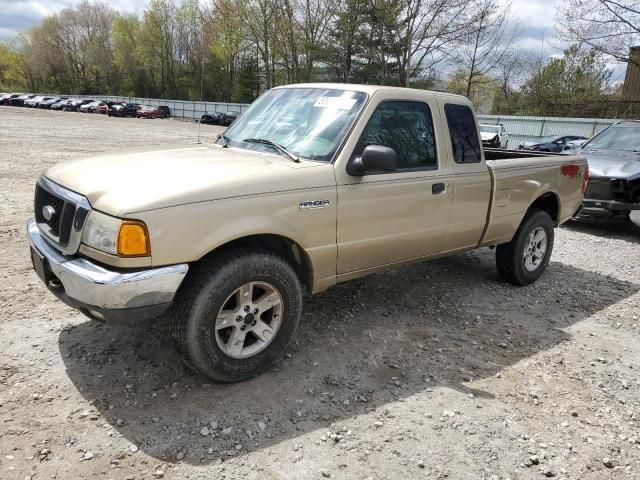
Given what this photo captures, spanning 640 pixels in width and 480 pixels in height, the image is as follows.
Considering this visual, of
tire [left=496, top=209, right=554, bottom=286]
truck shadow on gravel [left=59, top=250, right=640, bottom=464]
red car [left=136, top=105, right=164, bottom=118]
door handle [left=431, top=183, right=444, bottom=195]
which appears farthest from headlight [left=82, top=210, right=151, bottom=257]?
red car [left=136, top=105, right=164, bottom=118]

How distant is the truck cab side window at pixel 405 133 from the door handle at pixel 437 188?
16cm

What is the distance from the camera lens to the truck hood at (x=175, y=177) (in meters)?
2.84

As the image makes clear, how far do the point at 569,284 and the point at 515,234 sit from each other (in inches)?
45.2

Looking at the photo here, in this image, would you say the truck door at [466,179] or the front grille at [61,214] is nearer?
the front grille at [61,214]

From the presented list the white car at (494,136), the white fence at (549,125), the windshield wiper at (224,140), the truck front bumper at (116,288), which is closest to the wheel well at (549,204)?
the windshield wiper at (224,140)

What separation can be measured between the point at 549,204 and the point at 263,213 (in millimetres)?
4091

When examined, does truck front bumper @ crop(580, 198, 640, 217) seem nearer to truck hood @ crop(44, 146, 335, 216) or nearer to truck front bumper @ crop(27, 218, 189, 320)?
truck hood @ crop(44, 146, 335, 216)

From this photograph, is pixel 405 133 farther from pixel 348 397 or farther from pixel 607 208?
pixel 607 208

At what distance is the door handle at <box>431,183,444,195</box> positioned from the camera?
4191 mm

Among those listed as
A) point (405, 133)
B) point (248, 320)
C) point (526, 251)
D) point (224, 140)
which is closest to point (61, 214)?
point (248, 320)

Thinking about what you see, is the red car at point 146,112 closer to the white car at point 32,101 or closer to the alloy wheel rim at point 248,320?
the white car at point 32,101

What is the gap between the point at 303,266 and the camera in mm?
3629

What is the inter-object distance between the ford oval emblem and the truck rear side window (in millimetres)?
3215

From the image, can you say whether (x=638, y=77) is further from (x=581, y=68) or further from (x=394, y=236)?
(x=394, y=236)
